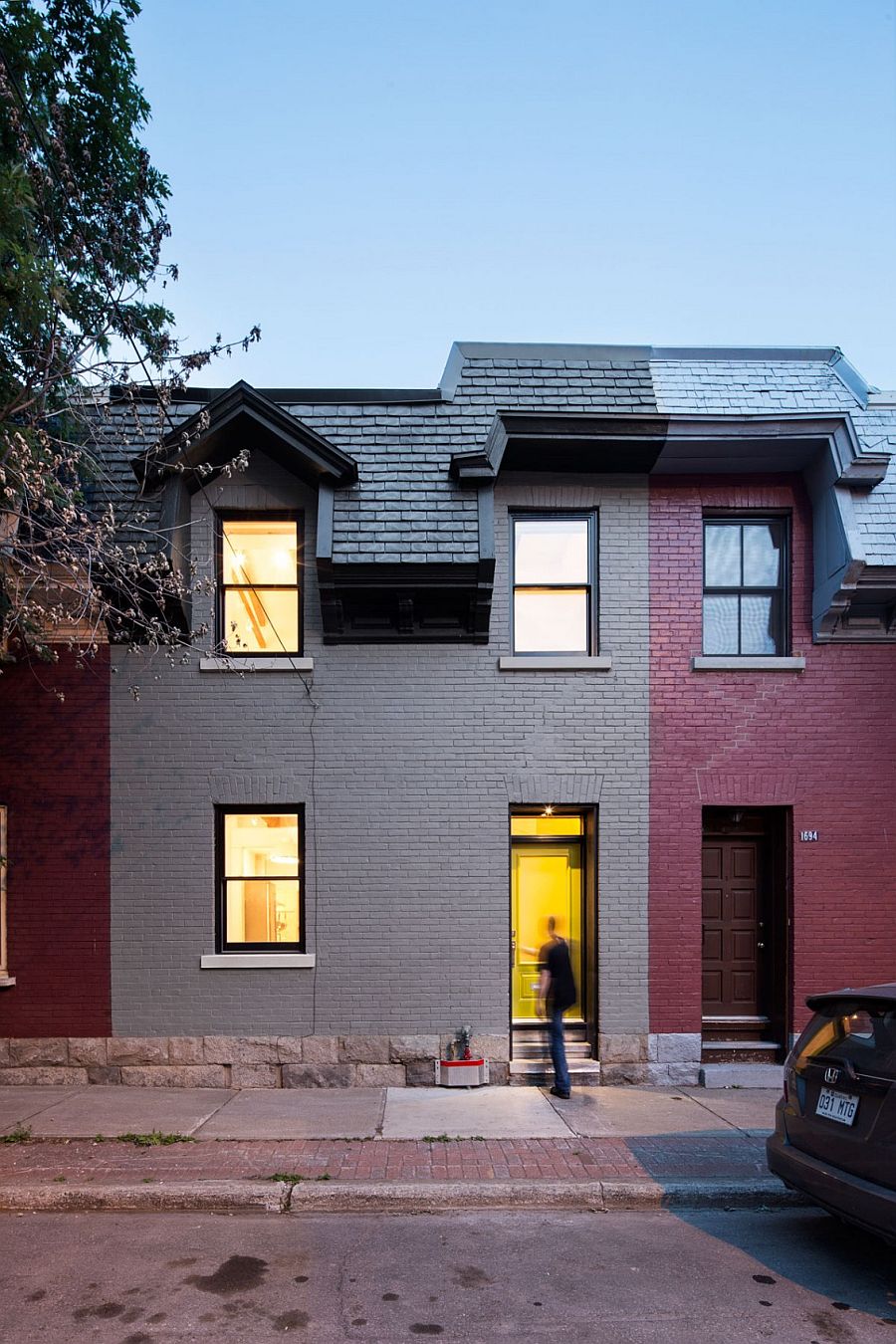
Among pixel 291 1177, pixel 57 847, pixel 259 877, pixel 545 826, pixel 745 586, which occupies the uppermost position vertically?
pixel 745 586

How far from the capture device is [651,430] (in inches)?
350

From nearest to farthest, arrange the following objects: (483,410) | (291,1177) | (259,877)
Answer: (291,1177)
(259,877)
(483,410)

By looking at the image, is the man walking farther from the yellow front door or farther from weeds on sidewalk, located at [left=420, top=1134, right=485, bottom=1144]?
weeds on sidewalk, located at [left=420, top=1134, right=485, bottom=1144]

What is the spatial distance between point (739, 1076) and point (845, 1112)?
4.12 m

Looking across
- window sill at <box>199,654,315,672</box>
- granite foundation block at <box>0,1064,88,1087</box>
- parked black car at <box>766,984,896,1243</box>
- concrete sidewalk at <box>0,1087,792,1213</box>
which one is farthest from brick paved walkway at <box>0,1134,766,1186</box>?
window sill at <box>199,654,315,672</box>

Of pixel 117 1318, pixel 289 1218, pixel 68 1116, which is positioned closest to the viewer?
pixel 117 1318

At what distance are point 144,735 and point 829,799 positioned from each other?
728 centimetres

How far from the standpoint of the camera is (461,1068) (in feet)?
28.2

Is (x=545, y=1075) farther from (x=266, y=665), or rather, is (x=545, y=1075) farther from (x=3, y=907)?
(x=3, y=907)

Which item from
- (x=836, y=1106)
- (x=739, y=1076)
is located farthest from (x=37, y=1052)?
(x=836, y=1106)

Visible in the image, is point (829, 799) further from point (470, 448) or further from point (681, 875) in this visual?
point (470, 448)

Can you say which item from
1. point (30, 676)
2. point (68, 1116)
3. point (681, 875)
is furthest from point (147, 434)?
point (681, 875)

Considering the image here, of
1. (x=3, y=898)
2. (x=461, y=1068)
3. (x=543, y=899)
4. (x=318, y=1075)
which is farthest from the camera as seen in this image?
(x=543, y=899)

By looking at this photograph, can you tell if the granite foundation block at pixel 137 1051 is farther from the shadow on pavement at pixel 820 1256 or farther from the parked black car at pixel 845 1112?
the parked black car at pixel 845 1112
